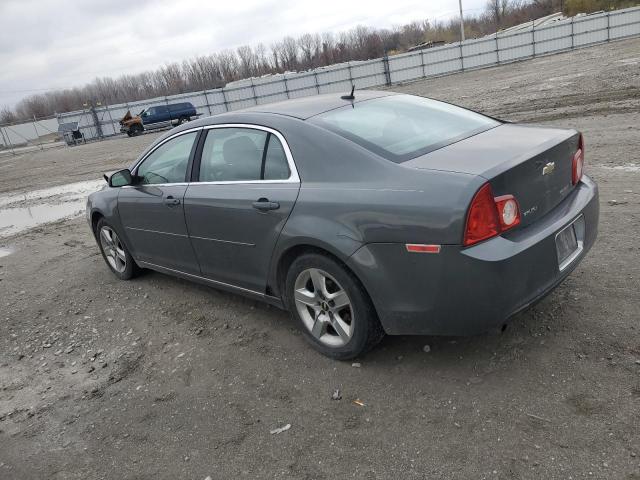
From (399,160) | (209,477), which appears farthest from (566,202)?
(209,477)

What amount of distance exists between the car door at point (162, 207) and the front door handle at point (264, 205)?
3.17 ft

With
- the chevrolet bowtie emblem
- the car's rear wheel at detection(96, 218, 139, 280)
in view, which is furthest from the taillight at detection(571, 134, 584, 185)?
the car's rear wheel at detection(96, 218, 139, 280)

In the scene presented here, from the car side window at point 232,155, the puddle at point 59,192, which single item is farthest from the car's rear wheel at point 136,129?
the car side window at point 232,155

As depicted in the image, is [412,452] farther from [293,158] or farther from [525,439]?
[293,158]

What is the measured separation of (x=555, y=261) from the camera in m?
2.93

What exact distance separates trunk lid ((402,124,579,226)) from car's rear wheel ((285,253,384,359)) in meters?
0.79

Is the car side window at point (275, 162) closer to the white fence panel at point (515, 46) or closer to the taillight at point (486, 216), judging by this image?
the taillight at point (486, 216)

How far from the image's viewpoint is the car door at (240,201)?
3.48m

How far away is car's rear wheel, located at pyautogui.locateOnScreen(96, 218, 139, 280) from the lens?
18.0 ft

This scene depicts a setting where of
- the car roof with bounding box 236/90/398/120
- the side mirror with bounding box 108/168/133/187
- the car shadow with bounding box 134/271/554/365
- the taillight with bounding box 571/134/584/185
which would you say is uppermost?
the car roof with bounding box 236/90/398/120

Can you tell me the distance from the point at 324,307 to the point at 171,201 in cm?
172

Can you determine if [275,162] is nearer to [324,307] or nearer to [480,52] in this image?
[324,307]

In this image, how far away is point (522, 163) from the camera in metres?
2.86

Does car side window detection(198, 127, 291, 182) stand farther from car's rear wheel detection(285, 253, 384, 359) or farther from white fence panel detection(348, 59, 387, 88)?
white fence panel detection(348, 59, 387, 88)
